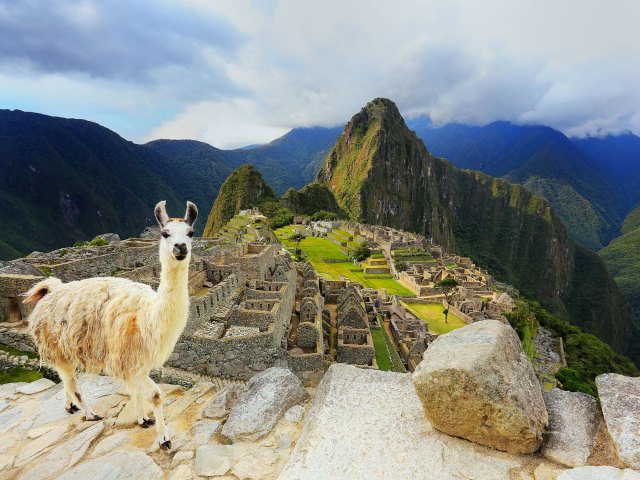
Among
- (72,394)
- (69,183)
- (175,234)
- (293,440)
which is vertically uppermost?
(69,183)

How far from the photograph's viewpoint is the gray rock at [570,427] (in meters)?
2.61

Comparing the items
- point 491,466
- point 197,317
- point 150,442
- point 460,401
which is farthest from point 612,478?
point 197,317

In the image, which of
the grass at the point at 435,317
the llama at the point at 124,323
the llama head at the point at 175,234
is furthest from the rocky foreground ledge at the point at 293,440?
the grass at the point at 435,317

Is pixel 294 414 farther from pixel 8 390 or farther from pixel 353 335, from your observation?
pixel 353 335

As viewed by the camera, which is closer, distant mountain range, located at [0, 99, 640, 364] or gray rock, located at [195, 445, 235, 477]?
gray rock, located at [195, 445, 235, 477]

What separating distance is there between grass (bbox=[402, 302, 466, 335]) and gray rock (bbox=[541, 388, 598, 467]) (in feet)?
82.4

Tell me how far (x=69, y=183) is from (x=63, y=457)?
136m

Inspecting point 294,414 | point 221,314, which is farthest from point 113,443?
point 221,314

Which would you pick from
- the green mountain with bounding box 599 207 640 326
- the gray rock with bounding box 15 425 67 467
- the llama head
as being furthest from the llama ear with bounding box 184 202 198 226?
the green mountain with bounding box 599 207 640 326

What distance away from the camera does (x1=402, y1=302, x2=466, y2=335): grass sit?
28255mm

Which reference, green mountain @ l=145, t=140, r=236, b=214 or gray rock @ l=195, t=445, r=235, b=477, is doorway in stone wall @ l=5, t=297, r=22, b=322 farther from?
green mountain @ l=145, t=140, r=236, b=214

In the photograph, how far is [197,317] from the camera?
10.2m

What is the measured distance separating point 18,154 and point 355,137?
139 metres

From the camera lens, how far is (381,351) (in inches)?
697
